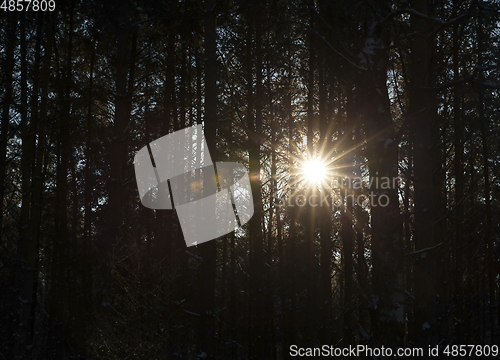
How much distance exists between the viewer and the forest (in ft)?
21.4

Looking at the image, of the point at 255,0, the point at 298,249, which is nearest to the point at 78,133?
the point at 255,0

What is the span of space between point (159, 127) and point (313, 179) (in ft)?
21.2

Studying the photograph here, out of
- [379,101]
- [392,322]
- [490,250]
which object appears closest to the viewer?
[392,322]

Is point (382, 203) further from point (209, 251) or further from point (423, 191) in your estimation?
point (209, 251)

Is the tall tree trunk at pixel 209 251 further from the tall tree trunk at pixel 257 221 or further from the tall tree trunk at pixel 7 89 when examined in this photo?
the tall tree trunk at pixel 7 89

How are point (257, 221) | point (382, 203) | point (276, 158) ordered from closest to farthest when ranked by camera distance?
point (382, 203), point (257, 221), point (276, 158)

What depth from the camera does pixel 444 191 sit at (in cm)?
1473

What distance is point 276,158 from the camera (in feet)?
54.1

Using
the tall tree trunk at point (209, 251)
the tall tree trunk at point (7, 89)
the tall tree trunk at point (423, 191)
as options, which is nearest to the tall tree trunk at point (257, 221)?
the tall tree trunk at point (209, 251)

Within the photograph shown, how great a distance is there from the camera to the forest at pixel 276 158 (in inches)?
257

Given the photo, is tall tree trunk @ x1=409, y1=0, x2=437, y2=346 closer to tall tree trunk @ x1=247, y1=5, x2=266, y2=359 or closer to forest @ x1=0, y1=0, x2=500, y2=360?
forest @ x1=0, y1=0, x2=500, y2=360

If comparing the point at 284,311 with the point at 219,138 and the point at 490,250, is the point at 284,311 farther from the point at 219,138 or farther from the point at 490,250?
the point at 490,250

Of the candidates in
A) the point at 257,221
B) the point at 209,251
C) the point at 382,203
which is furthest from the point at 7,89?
the point at 382,203

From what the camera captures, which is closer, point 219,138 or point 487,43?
point 487,43
